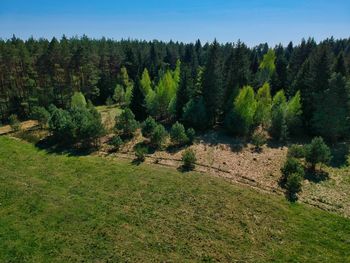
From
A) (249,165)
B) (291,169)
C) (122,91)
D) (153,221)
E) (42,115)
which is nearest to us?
(153,221)

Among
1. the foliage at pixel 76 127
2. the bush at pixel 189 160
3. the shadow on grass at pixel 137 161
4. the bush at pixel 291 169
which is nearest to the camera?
the bush at pixel 291 169

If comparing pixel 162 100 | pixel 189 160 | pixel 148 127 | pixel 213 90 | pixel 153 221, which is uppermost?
pixel 213 90

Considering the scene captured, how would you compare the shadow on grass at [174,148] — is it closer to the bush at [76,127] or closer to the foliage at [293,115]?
the bush at [76,127]

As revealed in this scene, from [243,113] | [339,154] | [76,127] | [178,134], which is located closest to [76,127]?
[76,127]

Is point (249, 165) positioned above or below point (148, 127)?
below

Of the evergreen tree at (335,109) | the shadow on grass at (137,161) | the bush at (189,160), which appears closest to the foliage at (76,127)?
the shadow on grass at (137,161)

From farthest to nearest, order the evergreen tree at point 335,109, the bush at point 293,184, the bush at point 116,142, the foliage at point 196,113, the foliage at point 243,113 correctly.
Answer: the foliage at point 196,113
the foliage at point 243,113
the bush at point 116,142
the evergreen tree at point 335,109
the bush at point 293,184

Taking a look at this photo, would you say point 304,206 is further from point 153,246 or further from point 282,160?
point 153,246

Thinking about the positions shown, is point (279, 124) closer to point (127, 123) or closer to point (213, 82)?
point (213, 82)
